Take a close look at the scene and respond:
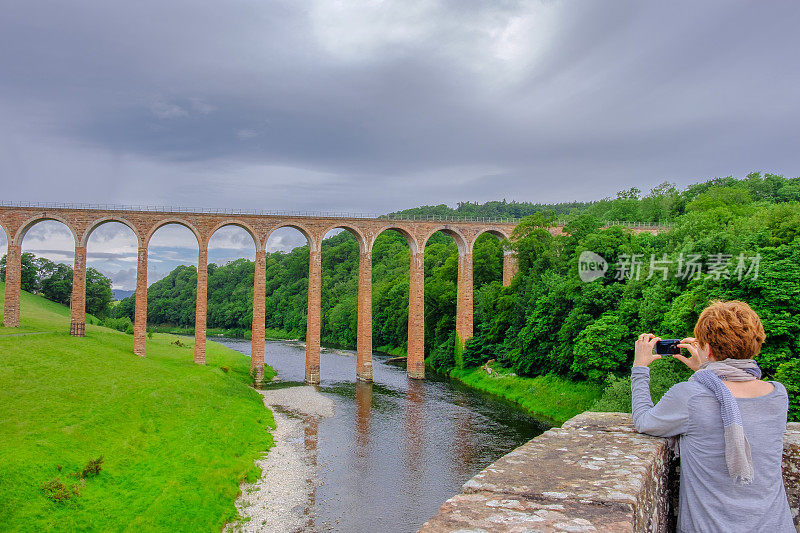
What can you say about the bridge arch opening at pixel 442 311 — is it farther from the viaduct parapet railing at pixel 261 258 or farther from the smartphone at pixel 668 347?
the smartphone at pixel 668 347

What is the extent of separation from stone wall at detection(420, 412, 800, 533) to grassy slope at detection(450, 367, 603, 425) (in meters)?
23.7

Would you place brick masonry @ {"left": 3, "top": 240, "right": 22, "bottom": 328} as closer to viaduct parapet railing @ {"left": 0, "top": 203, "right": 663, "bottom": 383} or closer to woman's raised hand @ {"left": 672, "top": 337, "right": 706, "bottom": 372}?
viaduct parapet railing @ {"left": 0, "top": 203, "right": 663, "bottom": 383}

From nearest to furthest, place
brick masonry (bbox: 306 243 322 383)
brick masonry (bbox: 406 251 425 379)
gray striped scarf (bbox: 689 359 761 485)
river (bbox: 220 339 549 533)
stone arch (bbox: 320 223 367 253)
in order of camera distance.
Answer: gray striped scarf (bbox: 689 359 761 485)
river (bbox: 220 339 549 533)
brick masonry (bbox: 306 243 322 383)
stone arch (bbox: 320 223 367 253)
brick masonry (bbox: 406 251 425 379)

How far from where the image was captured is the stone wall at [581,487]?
285 cm

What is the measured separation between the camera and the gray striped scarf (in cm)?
295

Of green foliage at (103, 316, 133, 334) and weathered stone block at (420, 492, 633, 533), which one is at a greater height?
weathered stone block at (420, 492, 633, 533)

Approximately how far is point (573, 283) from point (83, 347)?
30.7 metres

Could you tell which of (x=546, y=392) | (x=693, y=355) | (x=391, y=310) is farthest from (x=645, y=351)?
(x=391, y=310)

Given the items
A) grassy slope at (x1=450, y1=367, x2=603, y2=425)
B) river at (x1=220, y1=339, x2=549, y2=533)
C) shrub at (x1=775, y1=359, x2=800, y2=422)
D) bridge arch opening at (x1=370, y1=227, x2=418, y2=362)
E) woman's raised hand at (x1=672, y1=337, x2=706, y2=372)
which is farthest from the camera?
bridge arch opening at (x1=370, y1=227, x2=418, y2=362)

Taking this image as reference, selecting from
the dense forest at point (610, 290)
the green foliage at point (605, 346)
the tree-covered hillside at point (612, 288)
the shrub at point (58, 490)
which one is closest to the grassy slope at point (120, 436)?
the shrub at point (58, 490)

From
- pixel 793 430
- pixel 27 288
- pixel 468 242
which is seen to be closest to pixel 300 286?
pixel 27 288

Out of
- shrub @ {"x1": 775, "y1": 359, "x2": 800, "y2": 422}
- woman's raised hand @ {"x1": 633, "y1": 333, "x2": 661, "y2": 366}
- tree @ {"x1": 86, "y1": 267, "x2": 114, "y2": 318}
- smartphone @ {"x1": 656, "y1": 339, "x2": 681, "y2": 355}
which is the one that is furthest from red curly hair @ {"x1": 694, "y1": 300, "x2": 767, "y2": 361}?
tree @ {"x1": 86, "y1": 267, "x2": 114, "y2": 318}

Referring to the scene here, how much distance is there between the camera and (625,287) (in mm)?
28719

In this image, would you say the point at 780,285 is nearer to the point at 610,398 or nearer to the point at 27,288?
the point at 610,398
